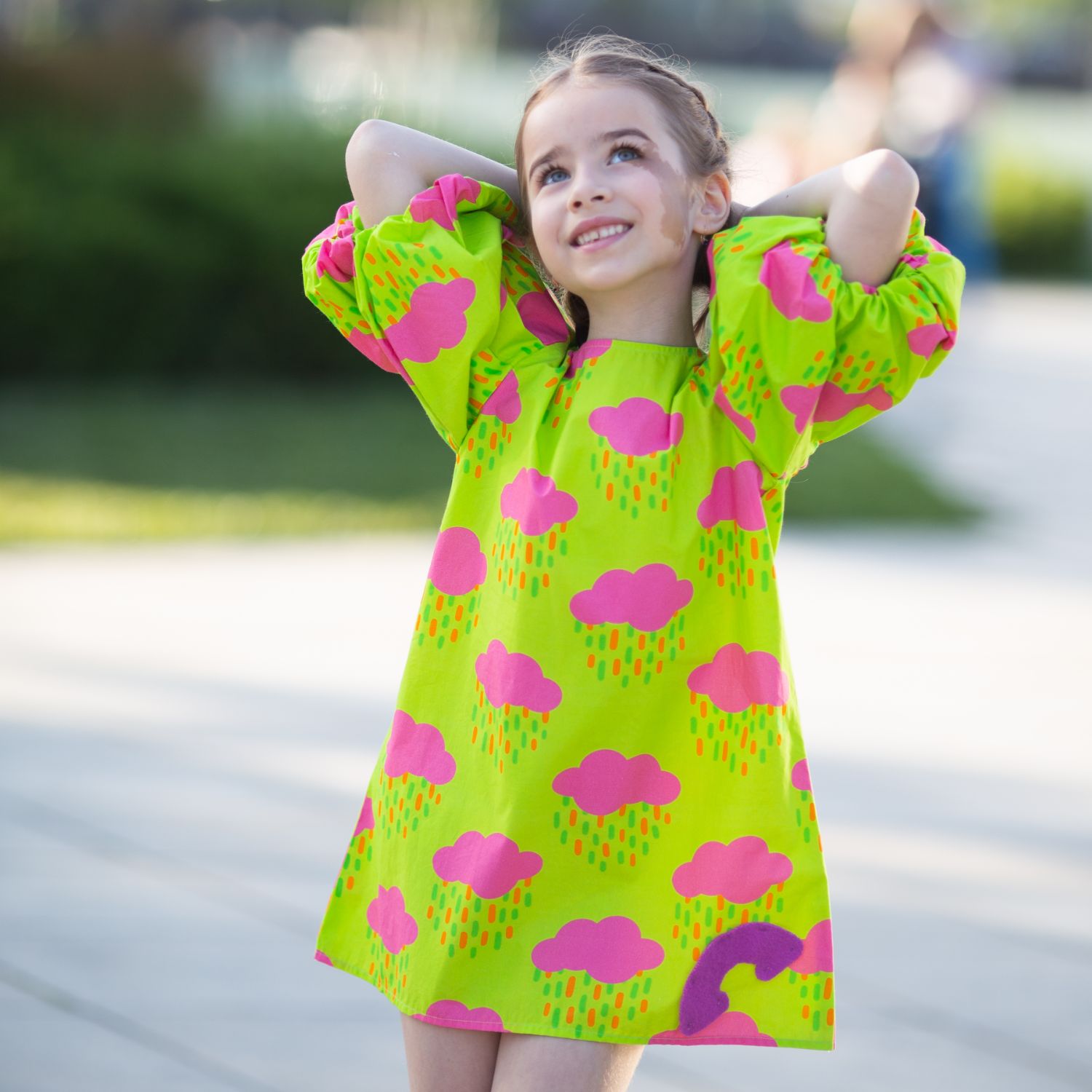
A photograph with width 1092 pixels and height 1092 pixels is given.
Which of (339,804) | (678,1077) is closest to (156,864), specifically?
(339,804)

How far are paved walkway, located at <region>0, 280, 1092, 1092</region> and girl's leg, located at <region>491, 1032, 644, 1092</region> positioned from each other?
863mm

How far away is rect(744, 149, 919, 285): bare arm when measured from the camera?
189cm

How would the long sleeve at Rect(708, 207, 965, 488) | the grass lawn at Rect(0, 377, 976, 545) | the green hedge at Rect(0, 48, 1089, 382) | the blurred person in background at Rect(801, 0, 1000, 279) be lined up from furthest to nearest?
the green hedge at Rect(0, 48, 1089, 382)
the blurred person in background at Rect(801, 0, 1000, 279)
the grass lawn at Rect(0, 377, 976, 545)
the long sleeve at Rect(708, 207, 965, 488)

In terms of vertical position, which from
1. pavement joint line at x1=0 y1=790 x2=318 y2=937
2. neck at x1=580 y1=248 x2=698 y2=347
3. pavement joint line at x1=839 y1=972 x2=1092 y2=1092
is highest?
neck at x1=580 y1=248 x2=698 y2=347

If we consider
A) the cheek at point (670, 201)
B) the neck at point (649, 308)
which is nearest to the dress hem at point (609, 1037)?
the neck at point (649, 308)

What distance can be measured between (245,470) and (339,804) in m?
4.16

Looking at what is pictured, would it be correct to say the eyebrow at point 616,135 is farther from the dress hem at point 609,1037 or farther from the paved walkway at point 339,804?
the paved walkway at point 339,804

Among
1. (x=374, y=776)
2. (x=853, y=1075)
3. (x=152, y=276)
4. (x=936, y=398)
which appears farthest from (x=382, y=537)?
(x=936, y=398)

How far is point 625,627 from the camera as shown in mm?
1962

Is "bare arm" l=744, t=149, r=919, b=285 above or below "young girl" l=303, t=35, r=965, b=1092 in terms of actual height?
above

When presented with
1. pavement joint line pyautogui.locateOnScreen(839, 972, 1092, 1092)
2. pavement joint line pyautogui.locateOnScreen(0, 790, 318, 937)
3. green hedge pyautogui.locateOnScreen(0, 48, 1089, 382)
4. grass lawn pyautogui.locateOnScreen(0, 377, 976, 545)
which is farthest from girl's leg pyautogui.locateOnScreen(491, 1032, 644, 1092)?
green hedge pyautogui.locateOnScreen(0, 48, 1089, 382)

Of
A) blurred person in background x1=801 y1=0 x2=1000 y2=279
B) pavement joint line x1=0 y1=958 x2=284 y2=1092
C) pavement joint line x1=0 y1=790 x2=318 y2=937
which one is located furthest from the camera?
blurred person in background x1=801 y1=0 x2=1000 y2=279

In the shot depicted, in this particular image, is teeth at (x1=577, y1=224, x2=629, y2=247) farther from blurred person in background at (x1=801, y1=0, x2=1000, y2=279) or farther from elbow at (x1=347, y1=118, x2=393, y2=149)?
blurred person in background at (x1=801, y1=0, x2=1000, y2=279)

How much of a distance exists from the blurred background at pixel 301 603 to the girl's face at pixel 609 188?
332 mm
